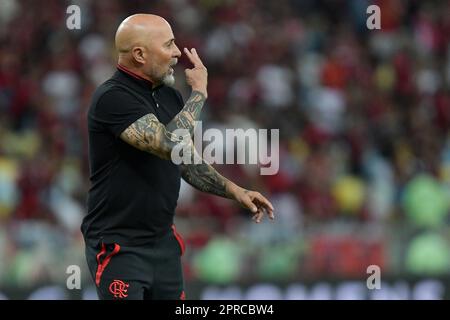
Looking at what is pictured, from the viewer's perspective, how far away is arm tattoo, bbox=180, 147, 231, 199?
5898 mm

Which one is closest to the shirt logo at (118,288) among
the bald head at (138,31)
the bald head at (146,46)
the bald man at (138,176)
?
the bald man at (138,176)

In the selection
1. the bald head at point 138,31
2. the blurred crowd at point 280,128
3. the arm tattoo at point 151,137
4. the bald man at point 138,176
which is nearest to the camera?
the arm tattoo at point 151,137

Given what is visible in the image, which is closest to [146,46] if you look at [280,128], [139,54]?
[139,54]

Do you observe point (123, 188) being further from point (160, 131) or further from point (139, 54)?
point (139, 54)

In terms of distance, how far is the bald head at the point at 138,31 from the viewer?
5.89 metres

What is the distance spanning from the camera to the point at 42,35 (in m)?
13.0

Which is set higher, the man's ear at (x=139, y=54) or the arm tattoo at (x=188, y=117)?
the man's ear at (x=139, y=54)

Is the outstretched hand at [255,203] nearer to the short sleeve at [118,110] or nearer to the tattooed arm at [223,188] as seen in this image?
the tattooed arm at [223,188]

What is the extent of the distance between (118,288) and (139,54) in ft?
4.05

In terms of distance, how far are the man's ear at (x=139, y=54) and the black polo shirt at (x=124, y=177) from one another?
0.09 m

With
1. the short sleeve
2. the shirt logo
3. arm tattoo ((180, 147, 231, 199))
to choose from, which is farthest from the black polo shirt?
the shirt logo

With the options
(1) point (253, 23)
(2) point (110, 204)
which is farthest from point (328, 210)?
(2) point (110, 204)

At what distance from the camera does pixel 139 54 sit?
5.92 meters

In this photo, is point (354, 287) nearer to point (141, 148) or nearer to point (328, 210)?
point (328, 210)
